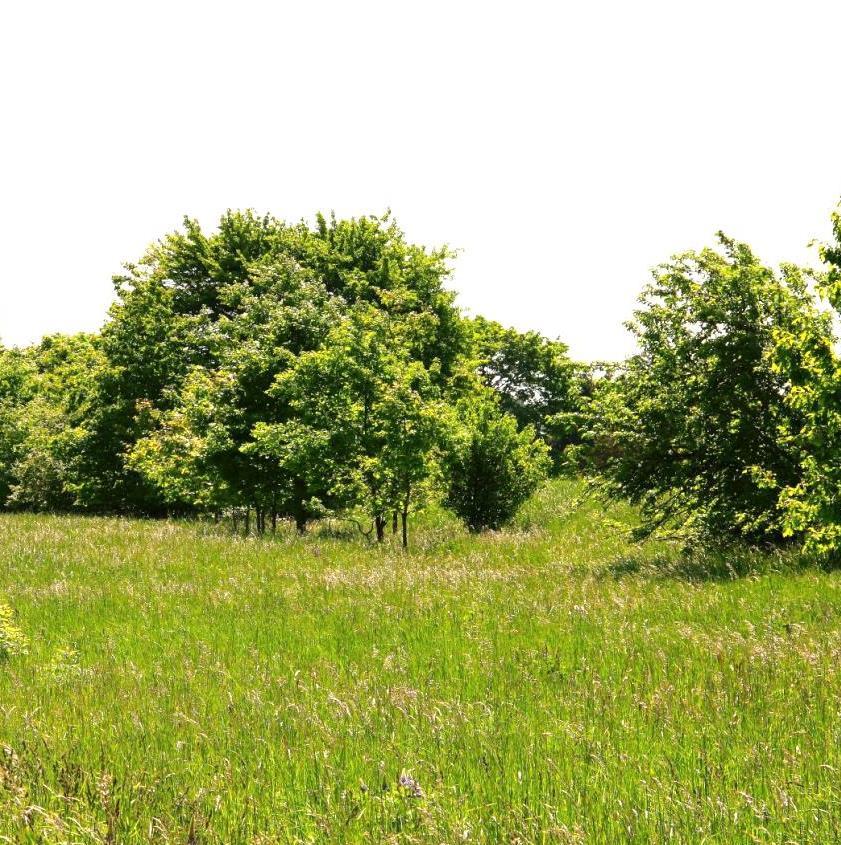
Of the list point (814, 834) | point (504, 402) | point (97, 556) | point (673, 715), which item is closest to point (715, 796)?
point (814, 834)

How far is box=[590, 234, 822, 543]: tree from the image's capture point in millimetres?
12164

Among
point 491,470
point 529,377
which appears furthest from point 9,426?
point 529,377

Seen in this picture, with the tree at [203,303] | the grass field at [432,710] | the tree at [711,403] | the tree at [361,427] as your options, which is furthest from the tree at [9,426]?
the tree at [711,403]

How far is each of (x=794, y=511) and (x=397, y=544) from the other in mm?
10376

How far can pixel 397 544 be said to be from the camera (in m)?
18.2

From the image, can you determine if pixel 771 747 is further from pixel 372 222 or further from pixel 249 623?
pixel 372 222

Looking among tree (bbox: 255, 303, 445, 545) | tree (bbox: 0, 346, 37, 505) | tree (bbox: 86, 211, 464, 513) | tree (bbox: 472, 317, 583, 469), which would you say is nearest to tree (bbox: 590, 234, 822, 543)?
tree (bbox: 255, 303, 445, 545)

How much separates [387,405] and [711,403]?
26.3ft

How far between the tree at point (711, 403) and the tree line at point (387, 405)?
0.04 meters

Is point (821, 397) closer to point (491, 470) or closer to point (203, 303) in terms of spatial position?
point (491, 470)

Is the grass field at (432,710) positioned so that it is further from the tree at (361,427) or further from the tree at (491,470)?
the tree at (491,470)

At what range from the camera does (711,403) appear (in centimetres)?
1220

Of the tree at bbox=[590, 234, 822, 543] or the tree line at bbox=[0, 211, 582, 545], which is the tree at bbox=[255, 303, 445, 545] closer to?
the tree line at bbox=[0, 211, 582, 545]

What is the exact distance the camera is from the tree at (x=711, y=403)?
12164 millimetres
